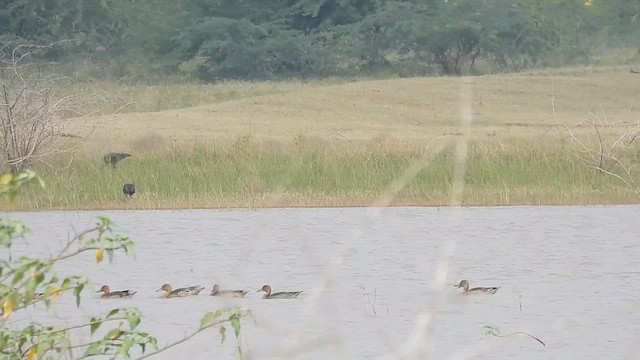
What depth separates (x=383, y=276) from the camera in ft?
36.5

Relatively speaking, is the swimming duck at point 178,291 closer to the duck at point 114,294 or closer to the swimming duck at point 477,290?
the duck at point 114,294

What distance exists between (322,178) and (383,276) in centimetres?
453

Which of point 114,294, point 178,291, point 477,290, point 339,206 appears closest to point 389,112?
point 339,206

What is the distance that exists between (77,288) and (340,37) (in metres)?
32.9

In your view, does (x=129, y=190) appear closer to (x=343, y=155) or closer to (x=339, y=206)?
(x=339, y=206)

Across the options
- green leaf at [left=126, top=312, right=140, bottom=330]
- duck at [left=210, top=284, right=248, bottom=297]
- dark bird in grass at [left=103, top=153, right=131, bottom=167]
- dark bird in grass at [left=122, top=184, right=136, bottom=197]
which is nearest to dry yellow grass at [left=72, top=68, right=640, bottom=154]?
dark bird in grass at [left=103, top=153, right=131, bottom=167]

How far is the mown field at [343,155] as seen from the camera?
1475cm

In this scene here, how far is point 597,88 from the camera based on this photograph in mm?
28938

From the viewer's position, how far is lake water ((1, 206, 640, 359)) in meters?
8.53

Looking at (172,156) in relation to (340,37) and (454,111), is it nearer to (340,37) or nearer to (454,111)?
(454,111)

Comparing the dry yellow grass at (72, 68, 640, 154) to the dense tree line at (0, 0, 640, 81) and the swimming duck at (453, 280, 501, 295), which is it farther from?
the swimming duck at (453, 280, 501, 295)

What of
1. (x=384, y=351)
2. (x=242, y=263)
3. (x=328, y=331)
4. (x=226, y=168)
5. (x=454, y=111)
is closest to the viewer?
(x=384, y=351)

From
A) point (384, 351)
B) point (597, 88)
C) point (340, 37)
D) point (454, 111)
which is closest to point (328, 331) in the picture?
point (384, 351)

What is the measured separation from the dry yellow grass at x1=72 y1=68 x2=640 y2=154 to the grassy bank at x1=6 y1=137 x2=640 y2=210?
1714 mm
